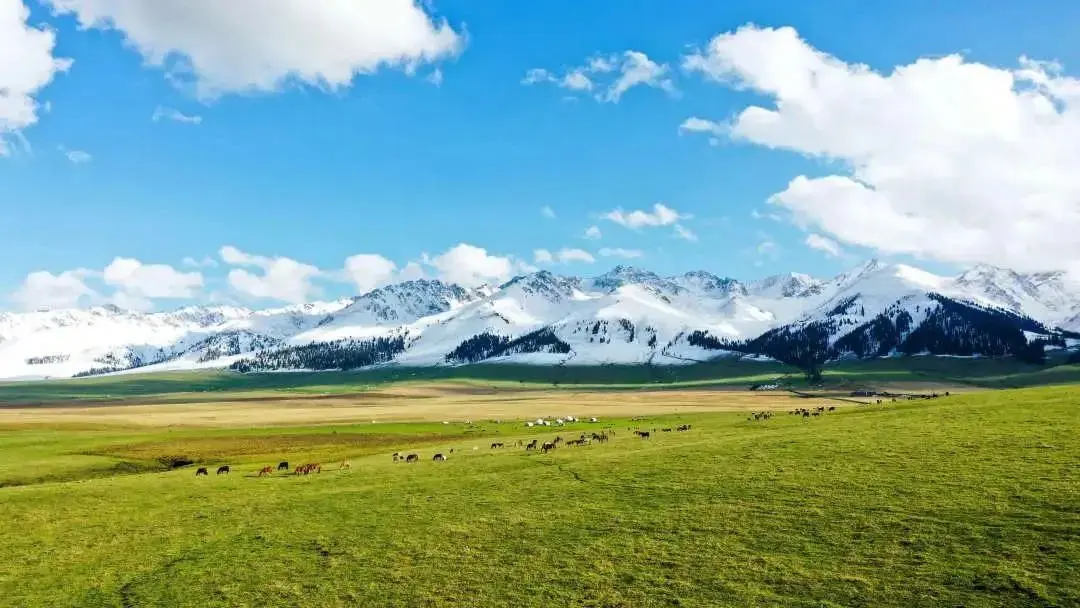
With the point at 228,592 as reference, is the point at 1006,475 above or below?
above

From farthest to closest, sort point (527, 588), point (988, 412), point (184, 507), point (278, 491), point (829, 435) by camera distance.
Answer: point (988, 412) < point (829, 435) < point (278, 491) < point (184, 507) < point (527, 588)

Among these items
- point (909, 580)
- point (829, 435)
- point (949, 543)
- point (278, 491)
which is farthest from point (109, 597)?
point (829, 435)

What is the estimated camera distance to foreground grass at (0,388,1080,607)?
21.6m

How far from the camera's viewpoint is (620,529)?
2822 cm

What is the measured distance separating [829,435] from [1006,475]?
15.4 meters

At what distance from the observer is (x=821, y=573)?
71.5 ft

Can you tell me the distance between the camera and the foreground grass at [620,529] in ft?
71.0

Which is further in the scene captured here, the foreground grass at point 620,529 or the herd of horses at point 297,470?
the herd of horses at point 297,470

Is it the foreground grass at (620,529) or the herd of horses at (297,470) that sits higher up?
the foreground grass at (620,529)

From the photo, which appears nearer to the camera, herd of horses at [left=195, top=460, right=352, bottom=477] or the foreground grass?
the foreground grass

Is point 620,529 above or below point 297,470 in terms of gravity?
above

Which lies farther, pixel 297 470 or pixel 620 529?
pixel 297 470

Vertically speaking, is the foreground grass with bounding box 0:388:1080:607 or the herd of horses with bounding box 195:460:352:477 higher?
the foreground grass with bounding box 0:388:1080:607

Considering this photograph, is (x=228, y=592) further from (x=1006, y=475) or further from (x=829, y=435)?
(x=829, y=435)
